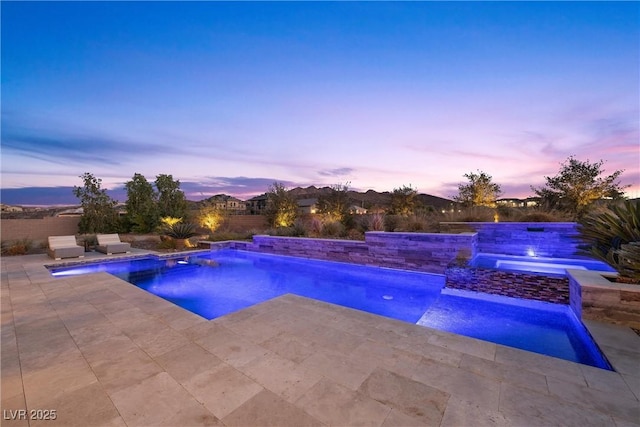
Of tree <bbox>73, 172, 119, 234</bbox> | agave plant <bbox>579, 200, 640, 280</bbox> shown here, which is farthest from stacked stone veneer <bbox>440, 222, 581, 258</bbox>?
tree <bbox>73, 172, 119, 234</bbox>

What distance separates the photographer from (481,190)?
1405 centimetres

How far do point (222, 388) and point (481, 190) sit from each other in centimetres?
1556

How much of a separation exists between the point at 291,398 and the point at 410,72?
29.7 feet

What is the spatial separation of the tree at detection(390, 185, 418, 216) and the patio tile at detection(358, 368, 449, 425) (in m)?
14.8

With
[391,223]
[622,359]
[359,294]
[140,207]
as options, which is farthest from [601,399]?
[140,207]

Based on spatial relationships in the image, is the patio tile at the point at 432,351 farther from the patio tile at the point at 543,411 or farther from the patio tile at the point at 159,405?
the patio tile at the point at 159,405

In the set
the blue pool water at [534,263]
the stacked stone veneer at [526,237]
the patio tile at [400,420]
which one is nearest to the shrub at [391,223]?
the stacked stone veneer at [526,237]

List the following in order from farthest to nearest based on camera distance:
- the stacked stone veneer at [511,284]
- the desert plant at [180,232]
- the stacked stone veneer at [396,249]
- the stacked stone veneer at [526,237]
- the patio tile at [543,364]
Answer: the desert plant at [180,232] < the stacked stone veneer at [526,237] < the stacked stone veneer at [396,249] < the stacked stone veneer at [511,284] < the patio tile at [543,364]

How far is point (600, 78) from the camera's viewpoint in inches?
285

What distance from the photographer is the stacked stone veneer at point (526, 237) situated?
7.36m

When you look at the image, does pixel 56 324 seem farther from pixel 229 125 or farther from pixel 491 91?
pixel 491 91

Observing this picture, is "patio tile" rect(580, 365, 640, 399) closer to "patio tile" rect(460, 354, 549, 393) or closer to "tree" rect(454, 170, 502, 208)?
"patio tile" rect(460, 354, 549, 393)

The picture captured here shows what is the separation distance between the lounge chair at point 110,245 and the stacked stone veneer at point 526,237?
11655mm

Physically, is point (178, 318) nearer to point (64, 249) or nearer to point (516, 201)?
point (64, 249)
